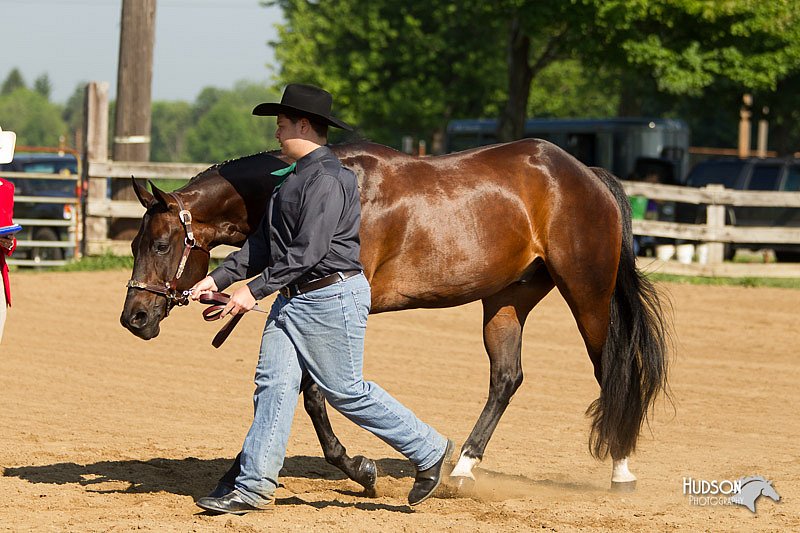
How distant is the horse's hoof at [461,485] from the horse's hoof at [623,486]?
0.77m

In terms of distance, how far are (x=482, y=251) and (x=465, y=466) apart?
3.90ft

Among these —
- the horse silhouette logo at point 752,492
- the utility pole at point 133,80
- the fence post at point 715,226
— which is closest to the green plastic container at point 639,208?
the fence post at point 715,226

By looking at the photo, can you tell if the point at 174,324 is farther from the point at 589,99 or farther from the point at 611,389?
the point at 589,99

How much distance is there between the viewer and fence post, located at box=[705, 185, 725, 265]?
1673cm

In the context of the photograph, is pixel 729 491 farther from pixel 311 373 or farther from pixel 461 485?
pixel 311 373

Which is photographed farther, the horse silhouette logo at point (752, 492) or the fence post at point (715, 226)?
the fence post at point (715, 226)

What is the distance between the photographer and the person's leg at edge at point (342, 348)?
199 inches

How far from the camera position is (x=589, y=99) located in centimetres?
4984

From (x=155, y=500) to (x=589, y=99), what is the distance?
151 ft

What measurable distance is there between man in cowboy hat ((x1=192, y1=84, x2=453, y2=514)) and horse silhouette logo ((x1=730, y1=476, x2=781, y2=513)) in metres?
1.74

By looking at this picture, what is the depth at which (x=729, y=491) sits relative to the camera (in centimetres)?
590

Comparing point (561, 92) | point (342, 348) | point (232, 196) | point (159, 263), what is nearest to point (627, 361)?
point (342, 348)

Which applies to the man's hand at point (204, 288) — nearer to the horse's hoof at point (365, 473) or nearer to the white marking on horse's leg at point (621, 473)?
the horse's hoof at point (365, 473)

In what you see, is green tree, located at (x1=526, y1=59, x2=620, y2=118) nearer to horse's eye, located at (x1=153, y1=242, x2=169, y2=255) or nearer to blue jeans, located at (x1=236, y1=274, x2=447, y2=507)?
horse's eye, located at (x1=153, y1=242, x2=169, y2=255)
